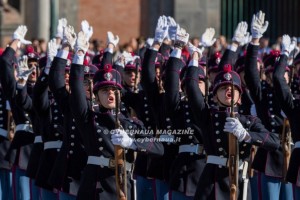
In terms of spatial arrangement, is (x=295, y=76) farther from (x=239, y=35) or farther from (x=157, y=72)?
(x=157, y=72)

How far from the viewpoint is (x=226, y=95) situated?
476 inches

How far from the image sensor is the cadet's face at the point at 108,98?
12156mm

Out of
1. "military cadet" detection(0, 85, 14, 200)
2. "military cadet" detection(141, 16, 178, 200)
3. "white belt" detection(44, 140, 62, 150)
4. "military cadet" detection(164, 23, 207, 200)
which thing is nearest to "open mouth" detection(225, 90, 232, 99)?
"military cadet" detection(164, 23, 207, 200)

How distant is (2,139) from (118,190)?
154 inches

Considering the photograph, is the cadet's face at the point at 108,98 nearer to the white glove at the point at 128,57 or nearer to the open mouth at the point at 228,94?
the open mouth at the point at 228,94

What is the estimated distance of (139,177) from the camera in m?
14.2

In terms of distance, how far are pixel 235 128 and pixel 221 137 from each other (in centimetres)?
45

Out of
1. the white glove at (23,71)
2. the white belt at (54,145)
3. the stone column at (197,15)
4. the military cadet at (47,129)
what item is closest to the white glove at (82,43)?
the military cadet at (47,129)

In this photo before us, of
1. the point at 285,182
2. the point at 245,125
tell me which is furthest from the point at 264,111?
the point at 245,125

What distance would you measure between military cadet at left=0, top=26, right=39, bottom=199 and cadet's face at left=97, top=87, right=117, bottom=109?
2.25 metres

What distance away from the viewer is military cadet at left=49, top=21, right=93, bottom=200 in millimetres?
12922

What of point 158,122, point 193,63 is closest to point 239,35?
point 158,122

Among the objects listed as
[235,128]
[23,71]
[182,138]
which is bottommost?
[182,138]

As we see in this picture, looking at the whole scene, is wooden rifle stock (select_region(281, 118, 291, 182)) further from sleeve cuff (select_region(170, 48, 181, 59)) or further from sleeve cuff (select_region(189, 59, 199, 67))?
sleeve cuff (select_region(189, 59, 199, 67))
